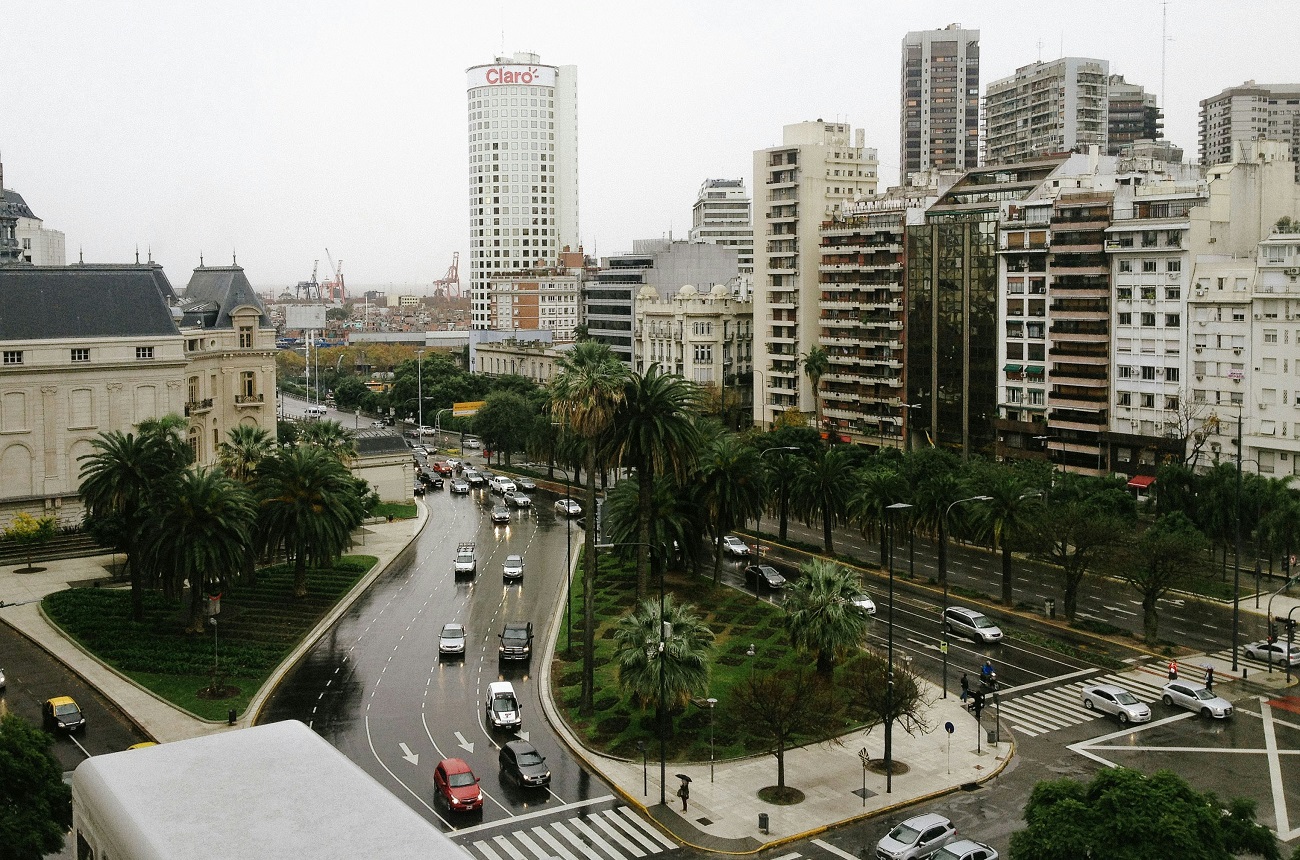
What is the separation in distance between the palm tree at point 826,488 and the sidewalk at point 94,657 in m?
30.4

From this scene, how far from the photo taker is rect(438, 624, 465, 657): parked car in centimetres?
6394

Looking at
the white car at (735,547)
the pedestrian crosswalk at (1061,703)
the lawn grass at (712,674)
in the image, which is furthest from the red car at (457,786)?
the white car at (735,547)

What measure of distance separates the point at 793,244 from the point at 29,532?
287 feet

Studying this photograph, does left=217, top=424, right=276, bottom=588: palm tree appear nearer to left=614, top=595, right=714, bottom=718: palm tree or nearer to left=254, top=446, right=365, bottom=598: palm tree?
left=254, top=446, right=365, bottom=598: palm tree

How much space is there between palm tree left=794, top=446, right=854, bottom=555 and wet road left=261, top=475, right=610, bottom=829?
1791cm

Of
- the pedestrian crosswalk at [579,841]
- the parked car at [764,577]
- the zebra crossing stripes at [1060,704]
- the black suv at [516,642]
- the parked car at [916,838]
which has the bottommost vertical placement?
the pedestrian crosswalk at [579,841]

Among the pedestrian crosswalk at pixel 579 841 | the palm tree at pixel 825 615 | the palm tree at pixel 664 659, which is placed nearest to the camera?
the pedestrian crosswalk at pixel 579 841

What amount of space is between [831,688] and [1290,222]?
72.4 meters

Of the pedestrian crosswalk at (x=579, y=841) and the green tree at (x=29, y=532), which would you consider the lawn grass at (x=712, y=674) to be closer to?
the pedestrian crosswalk at (x=579, y=841)

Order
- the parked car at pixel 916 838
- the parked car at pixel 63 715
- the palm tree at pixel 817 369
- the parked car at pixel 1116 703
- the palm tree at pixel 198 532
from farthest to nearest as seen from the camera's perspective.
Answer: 1. the palm tree at pixel 817 369
2. the palm tree at pixel 198 532
3. the parked car at pixel 1116 703
4. the parked car at pixel 63 715
5. the parked car at pixel 916 838

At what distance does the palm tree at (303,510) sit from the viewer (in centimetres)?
7181

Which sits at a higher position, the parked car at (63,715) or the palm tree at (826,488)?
the palm tree at (826,488)

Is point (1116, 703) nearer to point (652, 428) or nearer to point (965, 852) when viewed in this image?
point (965, 852)

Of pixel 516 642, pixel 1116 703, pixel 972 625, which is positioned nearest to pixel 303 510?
pixel 516 642
